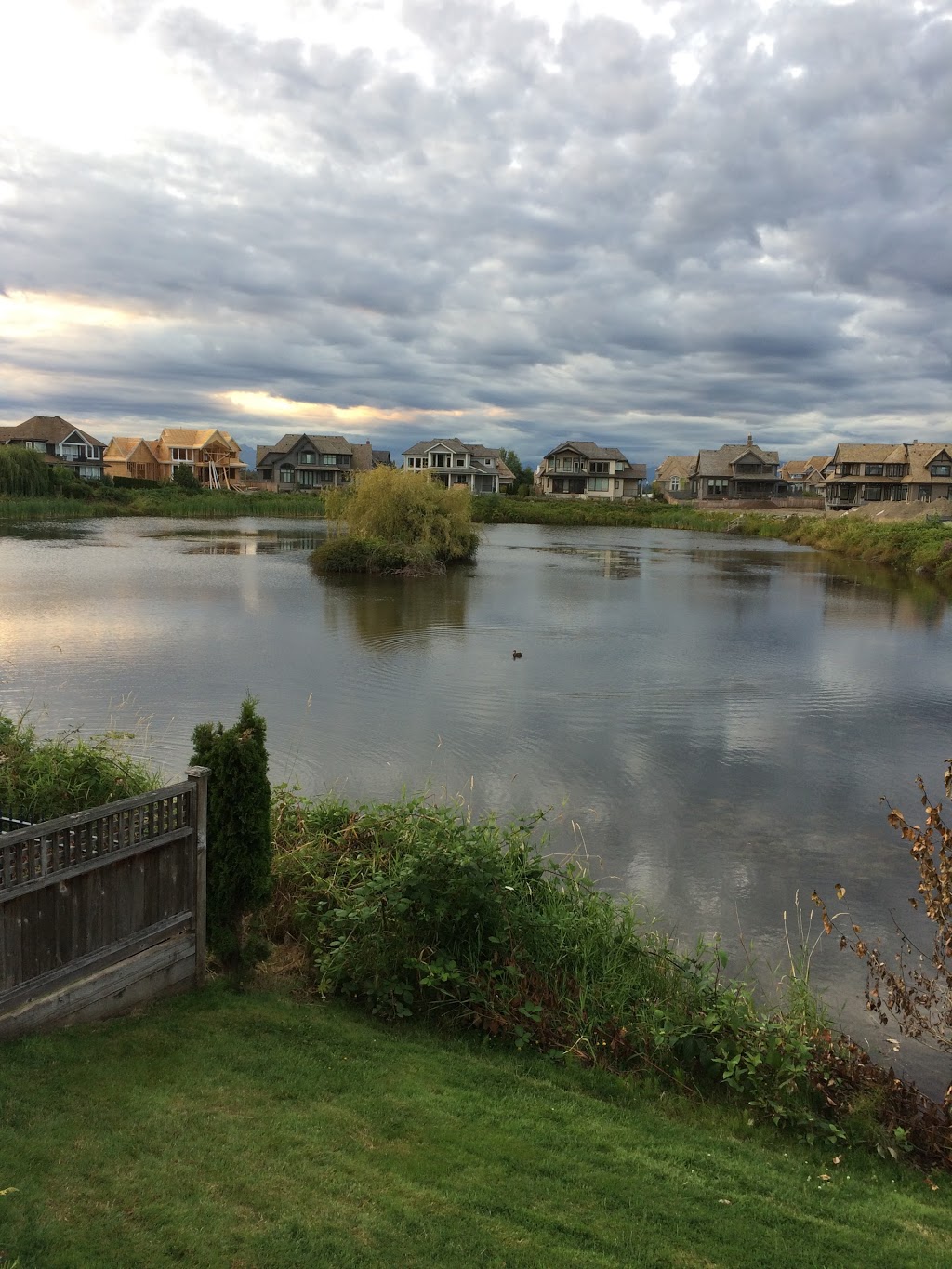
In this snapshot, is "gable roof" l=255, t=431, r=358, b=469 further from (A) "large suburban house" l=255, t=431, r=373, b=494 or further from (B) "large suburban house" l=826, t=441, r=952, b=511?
(B) "large suburban house" l=826, t=441, r=952, b=511

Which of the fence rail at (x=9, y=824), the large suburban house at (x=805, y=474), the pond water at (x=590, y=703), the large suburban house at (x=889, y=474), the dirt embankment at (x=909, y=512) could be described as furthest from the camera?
the large suburban house at (x=805, y=474)

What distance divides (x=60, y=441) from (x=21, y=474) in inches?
1311

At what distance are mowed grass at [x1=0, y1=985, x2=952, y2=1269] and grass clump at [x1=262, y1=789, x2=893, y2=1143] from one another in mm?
379

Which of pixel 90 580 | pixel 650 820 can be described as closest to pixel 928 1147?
pixel 650 820

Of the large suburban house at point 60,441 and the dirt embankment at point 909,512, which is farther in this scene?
the large suburban house at point 60,441

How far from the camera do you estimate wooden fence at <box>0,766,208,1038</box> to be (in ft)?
16.8

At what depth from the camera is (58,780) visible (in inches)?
304

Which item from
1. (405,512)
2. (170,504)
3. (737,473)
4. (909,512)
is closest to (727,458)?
(737,473)

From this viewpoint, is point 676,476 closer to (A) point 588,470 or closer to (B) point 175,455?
(A) point 588,470

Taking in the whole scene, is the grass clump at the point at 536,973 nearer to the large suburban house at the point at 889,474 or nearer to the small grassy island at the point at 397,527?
the small grassy island at the point at 397,527

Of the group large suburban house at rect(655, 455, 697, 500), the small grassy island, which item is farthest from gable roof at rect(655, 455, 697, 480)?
the small grassy island

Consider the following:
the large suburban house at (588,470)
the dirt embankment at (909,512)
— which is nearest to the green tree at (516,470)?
the large suburban house at (588,470)

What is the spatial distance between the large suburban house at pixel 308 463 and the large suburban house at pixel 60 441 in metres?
19.7

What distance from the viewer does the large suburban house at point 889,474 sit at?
324 ft
